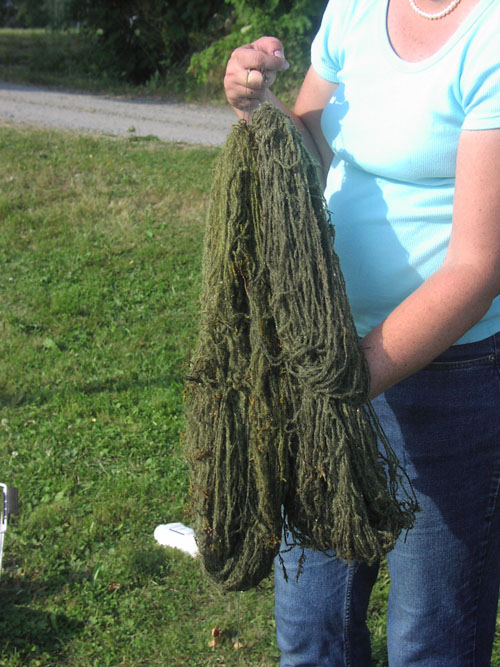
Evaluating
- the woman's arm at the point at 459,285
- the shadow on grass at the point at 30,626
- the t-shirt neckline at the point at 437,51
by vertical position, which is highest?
the t-shirt neckline at the point at 437,51

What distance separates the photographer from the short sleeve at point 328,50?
1.63 m

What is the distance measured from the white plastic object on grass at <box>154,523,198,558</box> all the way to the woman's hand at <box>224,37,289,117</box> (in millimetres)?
1943

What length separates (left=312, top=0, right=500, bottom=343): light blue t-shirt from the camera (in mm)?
1288

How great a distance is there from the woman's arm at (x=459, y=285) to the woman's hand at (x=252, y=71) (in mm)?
477

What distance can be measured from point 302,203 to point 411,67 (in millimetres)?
335

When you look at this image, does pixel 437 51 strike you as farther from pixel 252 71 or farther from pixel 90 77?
pixel 90 77

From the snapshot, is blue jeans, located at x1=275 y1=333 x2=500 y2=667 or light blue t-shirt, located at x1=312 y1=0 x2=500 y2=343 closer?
light blue t-shirt, located at x1=312 y1=0 x2=500 y2=343

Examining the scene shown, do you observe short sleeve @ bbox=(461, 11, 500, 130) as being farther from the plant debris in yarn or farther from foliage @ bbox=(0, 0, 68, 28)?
foliage @ bbox=(0, 0, 68, 28)

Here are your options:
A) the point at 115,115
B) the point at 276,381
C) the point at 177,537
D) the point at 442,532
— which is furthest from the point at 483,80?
the point at 115,115

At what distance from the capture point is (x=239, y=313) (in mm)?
1400

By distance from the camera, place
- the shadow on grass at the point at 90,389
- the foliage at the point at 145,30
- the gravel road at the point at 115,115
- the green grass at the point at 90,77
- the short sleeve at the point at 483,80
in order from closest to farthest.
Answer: the short sleeve at the point at 483,80 < the shadow on grass at the point at 90,389 < the gravel road at the point at 115,115 < the green grass at the point at 90,77 < the foliage at the point at 145,30

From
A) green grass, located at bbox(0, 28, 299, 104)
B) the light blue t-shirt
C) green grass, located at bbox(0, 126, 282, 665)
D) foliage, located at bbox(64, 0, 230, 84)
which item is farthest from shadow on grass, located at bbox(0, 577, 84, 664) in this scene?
foliage, located at bbox(64, 0, 230, 84)

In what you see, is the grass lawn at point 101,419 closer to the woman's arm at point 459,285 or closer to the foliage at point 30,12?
the woman's arm at point 459,285

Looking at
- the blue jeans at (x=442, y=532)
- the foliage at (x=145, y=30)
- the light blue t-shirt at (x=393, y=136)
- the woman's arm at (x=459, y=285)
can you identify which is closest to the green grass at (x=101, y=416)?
the blue jeans at (x=442, y=532)
